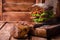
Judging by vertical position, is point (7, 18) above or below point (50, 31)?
below

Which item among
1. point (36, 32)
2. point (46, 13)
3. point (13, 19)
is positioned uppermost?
point (46, 13)

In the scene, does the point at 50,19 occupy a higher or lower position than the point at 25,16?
higher

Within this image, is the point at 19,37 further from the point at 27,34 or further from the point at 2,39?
the point at 2,39

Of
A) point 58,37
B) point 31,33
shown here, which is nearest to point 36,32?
point 31,33

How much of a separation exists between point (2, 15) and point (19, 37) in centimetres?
150

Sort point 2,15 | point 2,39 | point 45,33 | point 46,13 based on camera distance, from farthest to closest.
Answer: point 2,15, point 46,13, point 2,39, point 45,33

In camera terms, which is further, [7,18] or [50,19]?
[7,18]

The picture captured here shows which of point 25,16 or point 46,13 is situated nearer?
point 46,13

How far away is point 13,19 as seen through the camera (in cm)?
287

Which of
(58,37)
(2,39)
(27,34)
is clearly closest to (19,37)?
(27,34)

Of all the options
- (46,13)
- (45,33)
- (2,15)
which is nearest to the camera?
(45,33)

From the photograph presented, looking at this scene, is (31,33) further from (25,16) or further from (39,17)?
(25,16)

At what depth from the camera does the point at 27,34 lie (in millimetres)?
1435

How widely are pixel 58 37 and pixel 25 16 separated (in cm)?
147
